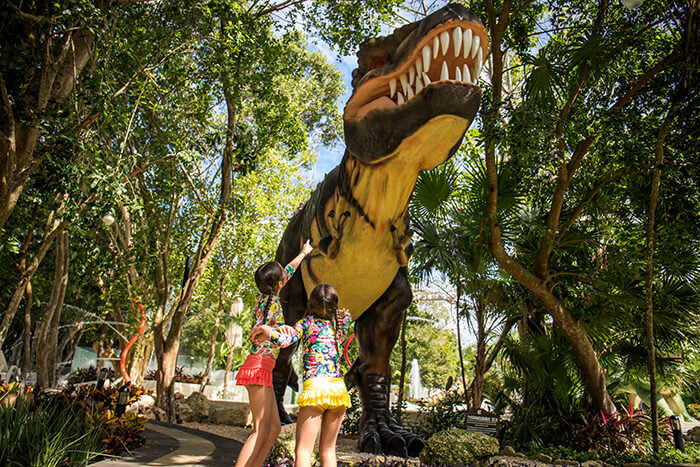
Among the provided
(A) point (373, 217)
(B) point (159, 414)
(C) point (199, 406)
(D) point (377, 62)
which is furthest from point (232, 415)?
(D) point (377, 62)

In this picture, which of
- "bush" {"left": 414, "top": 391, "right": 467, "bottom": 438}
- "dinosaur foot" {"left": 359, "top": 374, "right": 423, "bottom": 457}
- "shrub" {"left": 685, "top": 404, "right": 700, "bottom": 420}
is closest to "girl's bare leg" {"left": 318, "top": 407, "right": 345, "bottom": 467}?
"dinosaur foot" {"left": 359, "top": 374, "right": 423, "bottom": 457}

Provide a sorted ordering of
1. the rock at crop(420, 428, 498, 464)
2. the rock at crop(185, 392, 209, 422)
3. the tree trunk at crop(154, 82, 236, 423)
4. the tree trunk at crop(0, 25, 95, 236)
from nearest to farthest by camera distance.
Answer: the rock at crop(420, 428, 498, 464) < the tree trunk at crop(0, 25, 95, 236) < the tree trunk at crop(154, 82, 236, 423) < the rock at crop(185, 392, 209, 422)

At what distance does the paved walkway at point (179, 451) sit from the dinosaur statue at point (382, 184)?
2.47ft

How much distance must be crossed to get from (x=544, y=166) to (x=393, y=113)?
129 inches

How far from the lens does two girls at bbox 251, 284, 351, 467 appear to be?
2.35m

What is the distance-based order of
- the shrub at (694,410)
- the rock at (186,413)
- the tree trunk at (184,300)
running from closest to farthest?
the tree trunk at (184,300) < the rock at (186,413) < the shrub at (694,410)

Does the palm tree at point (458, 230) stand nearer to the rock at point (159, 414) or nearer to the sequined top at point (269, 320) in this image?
the sequined top at point (269, 320)

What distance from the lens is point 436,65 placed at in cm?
226

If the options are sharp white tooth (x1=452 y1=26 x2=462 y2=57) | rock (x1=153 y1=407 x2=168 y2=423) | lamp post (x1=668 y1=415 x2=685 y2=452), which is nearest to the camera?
sharp white tooth (x1=452 y1=26 x2=462 y2=57)

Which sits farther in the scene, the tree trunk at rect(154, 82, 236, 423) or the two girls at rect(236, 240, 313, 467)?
the tree trunk at rect(154, 82, 236, 423)

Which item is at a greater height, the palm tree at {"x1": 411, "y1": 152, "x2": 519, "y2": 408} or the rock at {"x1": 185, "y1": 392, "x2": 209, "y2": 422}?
the palm tree at {"x1": 411, "y1": 152, "x2": 519, "y2": 408}

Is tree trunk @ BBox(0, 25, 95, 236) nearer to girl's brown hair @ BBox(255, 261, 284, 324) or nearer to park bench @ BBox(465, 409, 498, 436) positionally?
girl's brown hair @ BBox(255, 261, 284, 324)

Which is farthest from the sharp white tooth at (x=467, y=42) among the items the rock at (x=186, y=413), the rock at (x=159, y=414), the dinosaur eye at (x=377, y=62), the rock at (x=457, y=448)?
the rock at (x=186, y=413)

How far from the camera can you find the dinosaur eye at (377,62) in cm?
263
